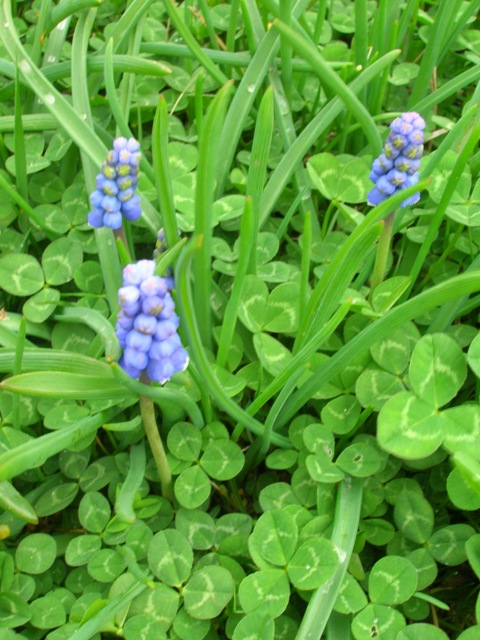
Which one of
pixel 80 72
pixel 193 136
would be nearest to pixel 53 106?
pixel 80 72

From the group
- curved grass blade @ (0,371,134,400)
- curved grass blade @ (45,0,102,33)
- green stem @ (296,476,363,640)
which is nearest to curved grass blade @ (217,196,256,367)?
curved grass blade @ (0,371,134,400)

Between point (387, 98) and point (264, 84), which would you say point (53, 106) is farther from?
point (387, 98)

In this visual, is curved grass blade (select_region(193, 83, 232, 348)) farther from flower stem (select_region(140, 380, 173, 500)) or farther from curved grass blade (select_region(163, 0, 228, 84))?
curved grass blade (select_region(163, 0, 228, 84))

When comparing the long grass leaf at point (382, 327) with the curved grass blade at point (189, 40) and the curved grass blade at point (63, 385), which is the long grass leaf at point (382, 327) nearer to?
the curved grass blade at point (63, 385)

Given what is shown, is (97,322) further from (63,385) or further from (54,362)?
(63,385)

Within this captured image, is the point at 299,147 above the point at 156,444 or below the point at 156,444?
above

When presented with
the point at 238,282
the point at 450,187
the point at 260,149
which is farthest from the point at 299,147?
the point at 238,282
